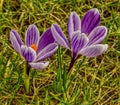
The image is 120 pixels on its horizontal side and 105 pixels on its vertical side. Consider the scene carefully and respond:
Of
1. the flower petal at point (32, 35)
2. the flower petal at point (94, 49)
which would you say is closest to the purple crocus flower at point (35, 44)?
the flower petal at point (32, 35)

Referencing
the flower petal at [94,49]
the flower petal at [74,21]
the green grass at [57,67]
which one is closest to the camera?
the flower petal at [94,49]

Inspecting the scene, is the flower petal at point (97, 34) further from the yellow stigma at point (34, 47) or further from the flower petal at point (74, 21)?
Answer: the yellow stigma at point (34, 47)

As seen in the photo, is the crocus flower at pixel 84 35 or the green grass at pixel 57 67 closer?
the crocus flower at pixel 84 35

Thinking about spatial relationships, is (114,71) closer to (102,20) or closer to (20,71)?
(102,20)

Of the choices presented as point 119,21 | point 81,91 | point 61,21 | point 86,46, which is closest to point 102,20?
point 119,21

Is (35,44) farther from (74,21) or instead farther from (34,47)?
(74,21)

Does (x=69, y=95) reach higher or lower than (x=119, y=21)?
lower

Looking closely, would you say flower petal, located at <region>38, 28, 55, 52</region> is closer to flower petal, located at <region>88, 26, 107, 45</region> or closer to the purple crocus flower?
the purple crocus flower

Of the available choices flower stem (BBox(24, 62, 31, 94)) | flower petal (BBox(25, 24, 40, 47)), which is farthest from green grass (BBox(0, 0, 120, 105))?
flower petal (BBox(25, 24, 40, 47))
